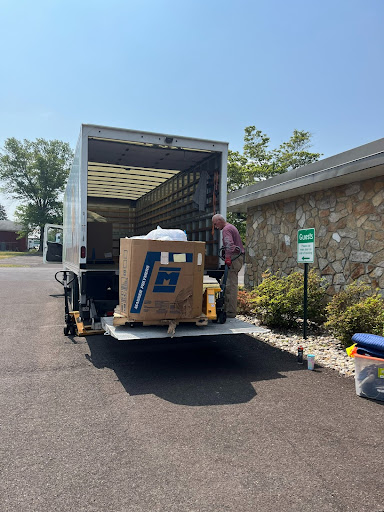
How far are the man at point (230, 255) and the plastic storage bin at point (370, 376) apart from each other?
252cm

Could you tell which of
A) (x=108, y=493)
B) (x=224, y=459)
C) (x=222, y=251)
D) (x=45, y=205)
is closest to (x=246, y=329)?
(x=222, y=251)

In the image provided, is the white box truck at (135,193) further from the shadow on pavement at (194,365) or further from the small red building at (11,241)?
the small red building at (11,241)

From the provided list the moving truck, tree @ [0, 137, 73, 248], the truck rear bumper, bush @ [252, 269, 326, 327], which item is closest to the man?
the moving truck

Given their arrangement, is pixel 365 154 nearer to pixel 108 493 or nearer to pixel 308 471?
pixel 308 471

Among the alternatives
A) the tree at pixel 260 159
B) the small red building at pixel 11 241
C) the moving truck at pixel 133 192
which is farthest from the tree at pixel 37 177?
the moving truck at pixel 133 192

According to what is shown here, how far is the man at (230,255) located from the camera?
6340 millimetres

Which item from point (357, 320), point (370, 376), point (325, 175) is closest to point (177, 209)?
point (325, 175)

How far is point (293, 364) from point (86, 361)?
2811 mm

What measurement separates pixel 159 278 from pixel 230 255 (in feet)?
5.82

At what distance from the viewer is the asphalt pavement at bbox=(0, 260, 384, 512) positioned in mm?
2527

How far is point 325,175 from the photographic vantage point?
7602 millimetres

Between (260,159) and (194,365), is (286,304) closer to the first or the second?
(194,365)

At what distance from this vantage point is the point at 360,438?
3342 mm

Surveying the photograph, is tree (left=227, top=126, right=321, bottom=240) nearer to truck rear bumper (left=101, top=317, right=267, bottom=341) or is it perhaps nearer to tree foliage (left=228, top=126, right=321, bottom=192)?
tree foliage (left=228, top=126, right=321, bottom=192)
